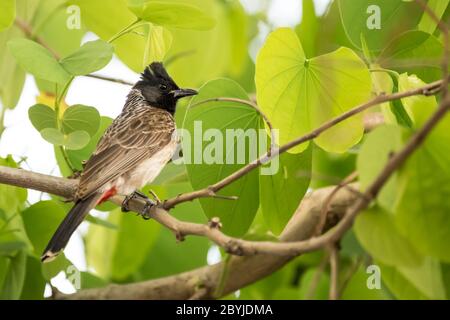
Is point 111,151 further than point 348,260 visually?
No

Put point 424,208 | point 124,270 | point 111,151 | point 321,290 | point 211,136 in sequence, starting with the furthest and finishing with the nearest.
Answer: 1. point 124,270
2. point 321,290
3. point 111,151
4. point 211,136
5. point 424,208

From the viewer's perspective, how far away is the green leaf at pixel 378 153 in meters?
1.42

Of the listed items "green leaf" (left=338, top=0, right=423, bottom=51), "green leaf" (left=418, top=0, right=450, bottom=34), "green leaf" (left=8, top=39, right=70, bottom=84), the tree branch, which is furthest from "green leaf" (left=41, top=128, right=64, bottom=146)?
"green leaf" (left=418, top=0, right=450, bottom=34)

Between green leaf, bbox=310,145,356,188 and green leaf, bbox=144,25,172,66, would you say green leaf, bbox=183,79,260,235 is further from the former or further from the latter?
green leaf, bbox=310,145,356,188

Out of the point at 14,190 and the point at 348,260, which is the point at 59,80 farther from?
the point at 348,260

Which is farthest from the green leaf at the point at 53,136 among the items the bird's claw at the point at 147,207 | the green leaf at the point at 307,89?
the green leaf at the point at 307,89

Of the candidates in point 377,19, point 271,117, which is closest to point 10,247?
point 271,117

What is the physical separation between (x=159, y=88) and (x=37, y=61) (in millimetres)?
960

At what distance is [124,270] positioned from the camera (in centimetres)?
324

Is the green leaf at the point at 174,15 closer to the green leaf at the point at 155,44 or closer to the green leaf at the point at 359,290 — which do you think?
the green leaf at the point at 155,44

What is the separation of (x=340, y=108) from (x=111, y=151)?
873 mm
